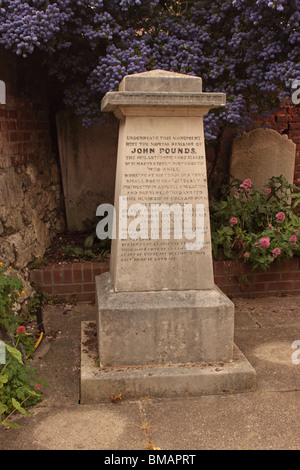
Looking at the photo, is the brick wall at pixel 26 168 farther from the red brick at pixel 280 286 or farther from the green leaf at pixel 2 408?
the red brick at pixel 280 286

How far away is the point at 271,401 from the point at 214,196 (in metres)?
2.74

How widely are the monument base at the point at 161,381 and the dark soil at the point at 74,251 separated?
1650 mm

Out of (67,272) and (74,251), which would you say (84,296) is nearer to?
(67,272)

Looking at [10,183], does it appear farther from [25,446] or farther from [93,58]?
[25,446]

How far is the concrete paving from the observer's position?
97.5 inches

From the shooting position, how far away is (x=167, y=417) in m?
2.72

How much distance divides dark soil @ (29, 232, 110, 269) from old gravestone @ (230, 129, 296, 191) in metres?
1.54

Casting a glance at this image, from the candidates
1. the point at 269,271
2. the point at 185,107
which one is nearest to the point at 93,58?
the point at 185,107

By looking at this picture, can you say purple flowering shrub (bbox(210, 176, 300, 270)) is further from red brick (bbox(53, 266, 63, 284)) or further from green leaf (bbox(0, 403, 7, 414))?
green leaf (bbox(0, 403, 7, 414))

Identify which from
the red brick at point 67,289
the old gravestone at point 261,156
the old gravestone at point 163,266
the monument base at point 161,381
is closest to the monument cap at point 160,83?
the old gravestone at point 163,266

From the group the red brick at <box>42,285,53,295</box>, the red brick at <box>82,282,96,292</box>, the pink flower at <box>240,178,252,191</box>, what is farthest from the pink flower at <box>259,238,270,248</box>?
the red brick at <box>42,285,53,295</box>

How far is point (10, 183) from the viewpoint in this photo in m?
4.11

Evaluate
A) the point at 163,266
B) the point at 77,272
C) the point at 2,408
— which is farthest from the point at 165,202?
the point at 77,272

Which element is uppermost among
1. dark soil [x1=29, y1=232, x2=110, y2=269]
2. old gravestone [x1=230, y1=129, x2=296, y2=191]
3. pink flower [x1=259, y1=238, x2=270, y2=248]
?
old gravestone [x1=230, y1=129, x2=296, y2=191]
